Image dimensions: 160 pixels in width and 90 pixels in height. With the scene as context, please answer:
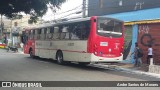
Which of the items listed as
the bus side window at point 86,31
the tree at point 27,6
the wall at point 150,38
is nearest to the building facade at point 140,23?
the wall at point 150,38

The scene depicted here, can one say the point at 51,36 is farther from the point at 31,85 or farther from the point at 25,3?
the point at 31,85

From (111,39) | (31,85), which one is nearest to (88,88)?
(31,85)

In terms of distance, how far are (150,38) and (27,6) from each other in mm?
8665

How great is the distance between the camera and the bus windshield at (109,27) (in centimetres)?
1828

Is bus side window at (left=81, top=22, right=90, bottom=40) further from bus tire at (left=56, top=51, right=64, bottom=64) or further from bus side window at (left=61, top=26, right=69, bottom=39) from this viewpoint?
bus tire at (left=56, top=51, right=64, bottom=64)

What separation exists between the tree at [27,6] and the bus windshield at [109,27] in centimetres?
255

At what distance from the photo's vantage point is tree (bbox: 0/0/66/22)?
18.1 meters

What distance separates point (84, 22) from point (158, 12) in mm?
5343

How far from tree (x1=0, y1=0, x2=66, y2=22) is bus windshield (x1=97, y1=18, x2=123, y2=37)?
2.55 meters

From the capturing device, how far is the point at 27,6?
63.0 feet

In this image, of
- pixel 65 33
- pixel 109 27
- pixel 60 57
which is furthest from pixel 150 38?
pixel 60 57

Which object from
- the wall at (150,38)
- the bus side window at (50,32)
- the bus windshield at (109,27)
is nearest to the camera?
the bus windshield at (109,27)

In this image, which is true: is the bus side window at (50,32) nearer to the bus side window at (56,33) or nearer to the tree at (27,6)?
the bus side window at (56,33)

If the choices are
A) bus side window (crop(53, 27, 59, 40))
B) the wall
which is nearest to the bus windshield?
the wall
